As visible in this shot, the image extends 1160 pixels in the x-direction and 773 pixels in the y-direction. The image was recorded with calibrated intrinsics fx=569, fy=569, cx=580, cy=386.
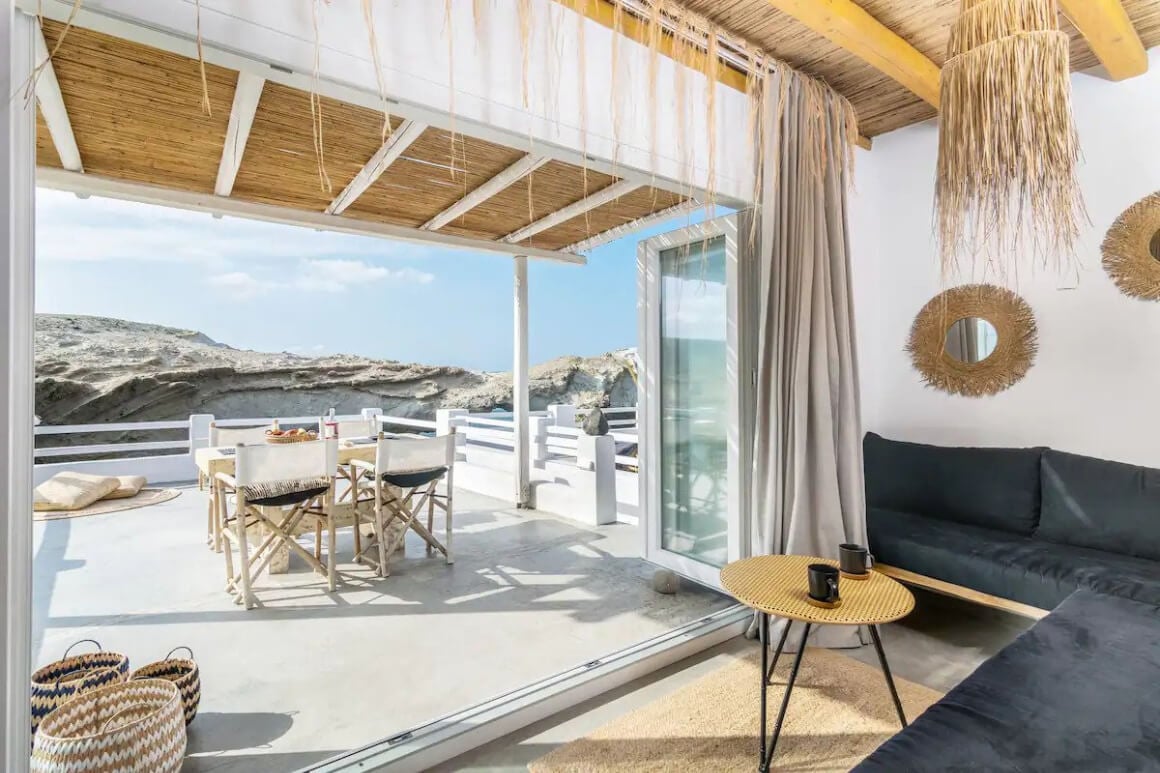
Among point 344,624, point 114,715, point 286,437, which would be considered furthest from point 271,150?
point 114,715

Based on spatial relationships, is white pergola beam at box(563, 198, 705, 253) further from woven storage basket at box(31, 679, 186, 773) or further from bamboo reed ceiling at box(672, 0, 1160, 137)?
woven storage basket at box(31, 679, 186, 773)

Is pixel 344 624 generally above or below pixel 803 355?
Result: below

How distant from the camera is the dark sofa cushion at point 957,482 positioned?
2.65 m

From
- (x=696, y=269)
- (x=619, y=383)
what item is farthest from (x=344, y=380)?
(x=696, y=269)

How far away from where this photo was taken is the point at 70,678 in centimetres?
184

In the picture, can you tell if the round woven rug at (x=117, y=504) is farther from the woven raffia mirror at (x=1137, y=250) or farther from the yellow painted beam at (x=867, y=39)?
the woven raffia mirror at (x=1137, y=250)

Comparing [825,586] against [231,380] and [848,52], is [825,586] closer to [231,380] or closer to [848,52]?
[848,52]

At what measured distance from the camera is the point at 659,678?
7.52 ft

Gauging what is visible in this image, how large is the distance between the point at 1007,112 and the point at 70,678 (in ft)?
10.9

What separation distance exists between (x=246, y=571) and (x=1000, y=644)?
3.61 m

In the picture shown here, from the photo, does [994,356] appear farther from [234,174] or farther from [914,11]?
[234,174]

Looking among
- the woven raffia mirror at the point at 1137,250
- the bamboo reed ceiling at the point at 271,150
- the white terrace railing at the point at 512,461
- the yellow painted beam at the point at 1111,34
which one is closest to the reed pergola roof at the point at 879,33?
the yellow painted beam at the point at 1111,34

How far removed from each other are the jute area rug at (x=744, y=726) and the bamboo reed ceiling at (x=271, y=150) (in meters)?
1.92

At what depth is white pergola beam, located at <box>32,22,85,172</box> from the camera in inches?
83.5
